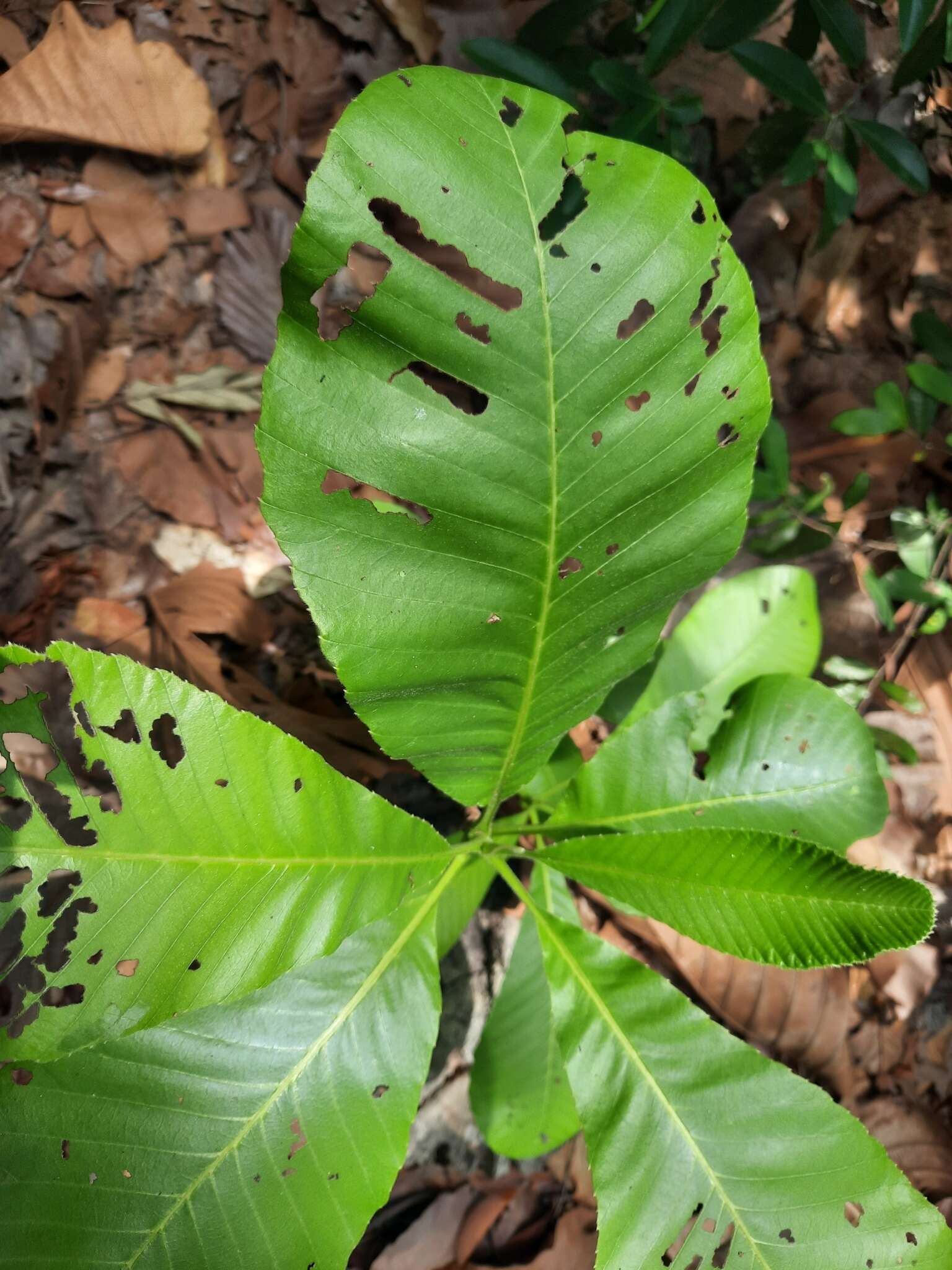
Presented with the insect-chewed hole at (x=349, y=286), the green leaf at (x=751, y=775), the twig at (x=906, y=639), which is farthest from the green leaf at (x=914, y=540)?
the insect-chewed hole at (x=349, y=286)

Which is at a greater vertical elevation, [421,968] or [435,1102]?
[421,968]

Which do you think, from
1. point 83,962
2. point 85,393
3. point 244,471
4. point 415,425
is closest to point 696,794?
point 415,425

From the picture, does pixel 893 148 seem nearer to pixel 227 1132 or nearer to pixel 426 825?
pixel 426 825

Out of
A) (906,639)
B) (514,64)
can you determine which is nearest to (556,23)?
(514,64)

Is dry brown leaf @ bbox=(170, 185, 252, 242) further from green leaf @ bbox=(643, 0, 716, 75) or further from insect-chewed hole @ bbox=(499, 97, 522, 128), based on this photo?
insect-chewed hole @ bbox=(499, 97, 522, 128)

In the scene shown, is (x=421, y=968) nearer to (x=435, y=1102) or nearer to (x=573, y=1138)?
(x=435, y=1102)

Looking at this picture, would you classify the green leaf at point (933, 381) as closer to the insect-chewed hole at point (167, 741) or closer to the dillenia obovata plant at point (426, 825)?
the dillenia obovata plant at point (426, 825)
